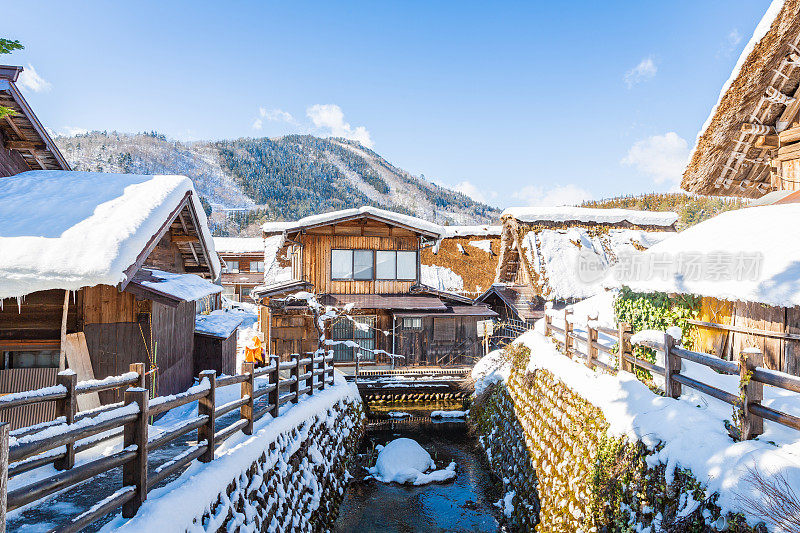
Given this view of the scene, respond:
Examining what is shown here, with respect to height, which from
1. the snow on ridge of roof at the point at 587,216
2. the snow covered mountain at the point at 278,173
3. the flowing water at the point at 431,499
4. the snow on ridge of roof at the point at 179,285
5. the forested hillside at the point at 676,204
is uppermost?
the snow covered mountain at the point at 278,173

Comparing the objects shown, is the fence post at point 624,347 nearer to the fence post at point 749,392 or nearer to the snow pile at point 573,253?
the fence post at point 749,392

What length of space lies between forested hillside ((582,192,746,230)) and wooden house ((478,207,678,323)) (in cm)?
1958

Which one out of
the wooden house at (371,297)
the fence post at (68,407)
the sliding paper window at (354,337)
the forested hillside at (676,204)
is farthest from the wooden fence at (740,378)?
the forested hillside at (676,204)

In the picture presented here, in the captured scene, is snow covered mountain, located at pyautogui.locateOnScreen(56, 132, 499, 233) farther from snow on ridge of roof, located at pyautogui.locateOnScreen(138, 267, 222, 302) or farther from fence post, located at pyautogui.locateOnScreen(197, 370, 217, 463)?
fence post, located at pyautogui.locateOnScreen(197, 370, 217, 463)

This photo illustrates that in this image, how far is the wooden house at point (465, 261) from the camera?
29953mm

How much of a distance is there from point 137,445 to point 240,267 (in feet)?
122

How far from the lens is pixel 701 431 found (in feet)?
15.4

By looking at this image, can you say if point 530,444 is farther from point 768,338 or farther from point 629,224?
point 629,224

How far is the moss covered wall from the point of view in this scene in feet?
14.8

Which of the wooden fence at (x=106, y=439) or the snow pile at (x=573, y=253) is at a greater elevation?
the snow pile at (x=573, y=253)

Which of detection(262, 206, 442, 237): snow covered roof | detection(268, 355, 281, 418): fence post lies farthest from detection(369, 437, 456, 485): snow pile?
detection(262, 206, 442, 237): snow covered roof

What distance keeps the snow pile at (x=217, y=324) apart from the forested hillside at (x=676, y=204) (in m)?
39.6

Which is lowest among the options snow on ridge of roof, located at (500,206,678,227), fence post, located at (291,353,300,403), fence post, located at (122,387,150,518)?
fence post, located at (291,353,300,403)

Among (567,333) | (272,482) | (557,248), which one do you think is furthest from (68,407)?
(557,248)
